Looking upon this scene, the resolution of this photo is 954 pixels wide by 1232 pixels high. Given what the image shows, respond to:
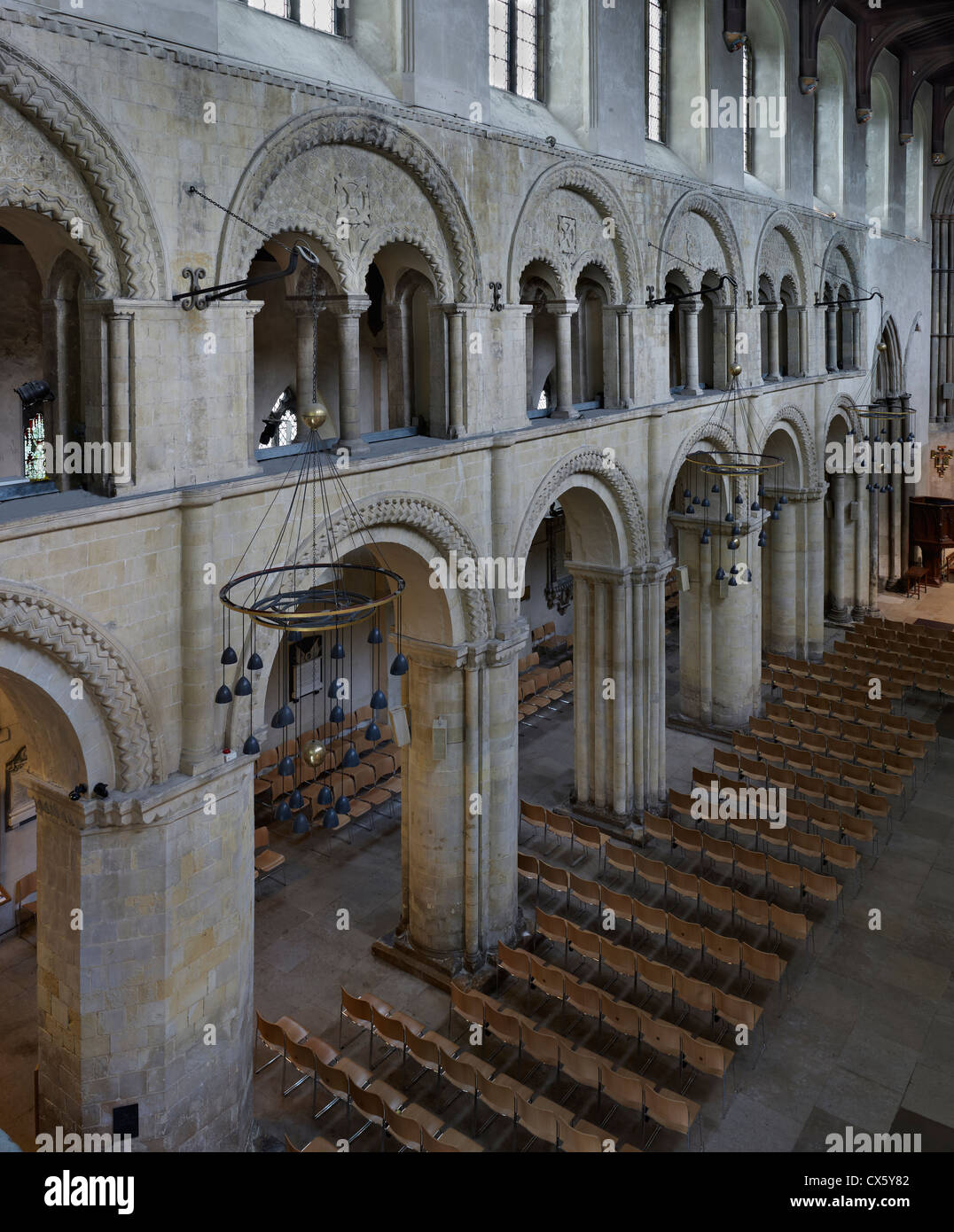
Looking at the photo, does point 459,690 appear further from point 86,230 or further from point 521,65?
point 521,65

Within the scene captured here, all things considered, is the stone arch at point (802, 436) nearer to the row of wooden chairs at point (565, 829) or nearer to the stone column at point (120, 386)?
the row of wooden chairs at point (565, 829)

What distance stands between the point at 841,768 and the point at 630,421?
744 centimetres

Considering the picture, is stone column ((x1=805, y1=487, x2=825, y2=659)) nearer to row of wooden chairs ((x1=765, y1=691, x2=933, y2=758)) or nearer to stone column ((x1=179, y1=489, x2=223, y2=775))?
row of wooden chairs ((x1=765, y1=691, x2=933, y2=758))

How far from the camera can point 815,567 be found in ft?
84.6

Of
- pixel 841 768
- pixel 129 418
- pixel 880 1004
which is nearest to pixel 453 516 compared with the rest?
pixel 129 418

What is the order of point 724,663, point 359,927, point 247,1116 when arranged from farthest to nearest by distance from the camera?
point 724,663, point 359,927, point 247,1116

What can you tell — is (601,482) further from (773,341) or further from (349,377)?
(773,341)

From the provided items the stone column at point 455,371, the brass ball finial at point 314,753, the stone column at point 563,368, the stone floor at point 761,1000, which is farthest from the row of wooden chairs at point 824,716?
the brass ball finial at point 314,753

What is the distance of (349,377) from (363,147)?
2.38 metres

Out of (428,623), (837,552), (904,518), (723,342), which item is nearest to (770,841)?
(428,623)

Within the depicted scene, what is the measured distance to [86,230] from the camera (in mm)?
8531

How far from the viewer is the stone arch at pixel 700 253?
17.2m

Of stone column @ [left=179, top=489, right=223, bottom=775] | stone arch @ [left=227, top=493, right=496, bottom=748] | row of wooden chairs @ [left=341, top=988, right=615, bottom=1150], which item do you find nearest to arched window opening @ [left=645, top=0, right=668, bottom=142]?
stone arch @ [left=227, top=493, right=496, bottom=748]

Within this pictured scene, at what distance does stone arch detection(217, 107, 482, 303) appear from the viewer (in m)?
9.59
